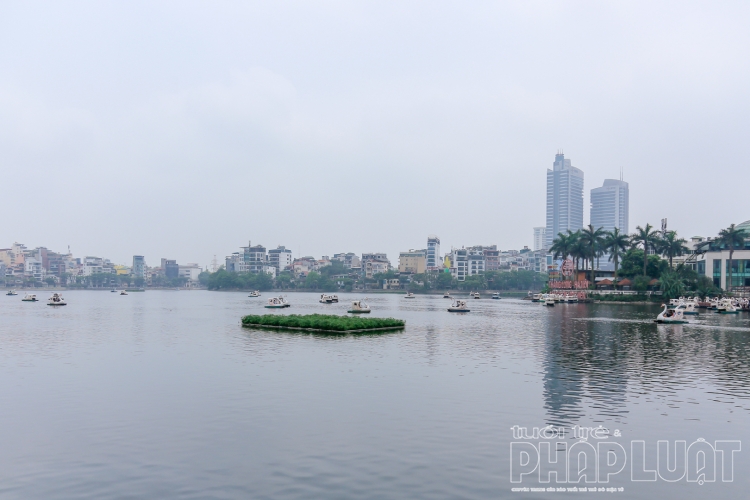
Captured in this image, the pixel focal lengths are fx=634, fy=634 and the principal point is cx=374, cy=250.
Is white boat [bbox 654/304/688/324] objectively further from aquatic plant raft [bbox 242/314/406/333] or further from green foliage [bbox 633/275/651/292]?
green foliage [bbox 633/275/651/292]

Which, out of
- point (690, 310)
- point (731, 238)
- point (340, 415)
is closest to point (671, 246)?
point (731, 238)

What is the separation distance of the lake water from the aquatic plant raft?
11337mm

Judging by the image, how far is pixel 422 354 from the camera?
45438mm

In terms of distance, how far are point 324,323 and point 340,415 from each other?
3726cm

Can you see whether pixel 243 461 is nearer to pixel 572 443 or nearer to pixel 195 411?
pixel 195 411

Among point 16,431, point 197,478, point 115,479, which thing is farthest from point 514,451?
point 16,431

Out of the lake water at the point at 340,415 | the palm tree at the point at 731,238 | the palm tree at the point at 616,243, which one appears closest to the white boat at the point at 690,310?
the palm tree at the point at 731,238

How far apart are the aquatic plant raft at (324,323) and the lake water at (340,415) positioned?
37.2 ft

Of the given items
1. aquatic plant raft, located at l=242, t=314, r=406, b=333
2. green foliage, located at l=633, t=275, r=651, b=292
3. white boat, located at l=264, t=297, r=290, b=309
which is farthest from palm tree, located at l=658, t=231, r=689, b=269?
aquatic plant raft, located at l=242, t=314, r=406, b=333

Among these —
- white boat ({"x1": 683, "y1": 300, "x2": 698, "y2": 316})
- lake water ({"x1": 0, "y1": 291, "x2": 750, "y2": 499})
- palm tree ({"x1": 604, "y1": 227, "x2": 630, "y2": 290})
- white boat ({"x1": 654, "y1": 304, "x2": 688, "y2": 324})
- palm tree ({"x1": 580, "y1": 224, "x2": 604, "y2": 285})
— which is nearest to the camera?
lake water ({"x1": 0, "y1": 291, "x2": 750, "y2": 499})

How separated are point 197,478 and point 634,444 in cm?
1405

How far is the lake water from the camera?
56.5 ft

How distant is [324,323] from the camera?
61.9 meters

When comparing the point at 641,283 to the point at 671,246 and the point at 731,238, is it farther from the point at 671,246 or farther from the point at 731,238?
the point at 731,238
